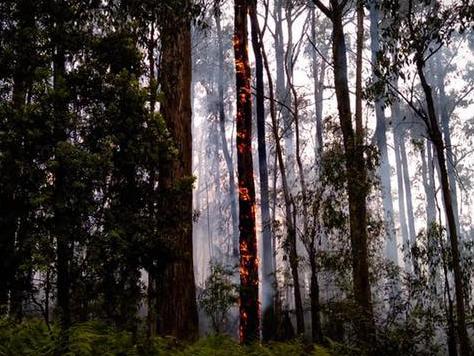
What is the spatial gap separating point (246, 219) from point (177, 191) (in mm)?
3637

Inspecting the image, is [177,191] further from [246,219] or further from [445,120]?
[445,120]

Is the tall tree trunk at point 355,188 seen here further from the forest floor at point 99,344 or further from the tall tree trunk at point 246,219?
the forest floor at point 99,344

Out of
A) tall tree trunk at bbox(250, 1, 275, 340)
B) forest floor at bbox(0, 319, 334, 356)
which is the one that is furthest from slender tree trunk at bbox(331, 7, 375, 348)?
tall tree trunk at bbox(250, 1, 275, 340)

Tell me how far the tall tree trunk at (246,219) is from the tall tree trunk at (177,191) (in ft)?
7.62

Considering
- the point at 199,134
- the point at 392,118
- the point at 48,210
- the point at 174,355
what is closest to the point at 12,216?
the point at 48,210

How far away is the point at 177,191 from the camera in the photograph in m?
7.22

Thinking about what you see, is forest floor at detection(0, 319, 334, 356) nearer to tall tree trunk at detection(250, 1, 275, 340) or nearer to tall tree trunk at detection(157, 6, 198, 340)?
tall tree trunk at detection(157, 6, 198, 340)

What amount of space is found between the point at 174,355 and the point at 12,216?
8.56 ft

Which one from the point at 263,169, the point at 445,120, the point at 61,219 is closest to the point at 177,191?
the point at 61,219

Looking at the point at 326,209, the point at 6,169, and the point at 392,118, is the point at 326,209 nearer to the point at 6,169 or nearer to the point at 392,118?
the point at 6,169

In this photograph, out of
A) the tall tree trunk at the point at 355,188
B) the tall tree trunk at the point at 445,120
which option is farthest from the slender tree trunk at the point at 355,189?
the tall tree trunk at the point at 445,120

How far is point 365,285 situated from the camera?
10.3 m

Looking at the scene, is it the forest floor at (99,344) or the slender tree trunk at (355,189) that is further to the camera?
the slender tree trunk at (355,189)

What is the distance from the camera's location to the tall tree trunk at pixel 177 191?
23.9 ft
